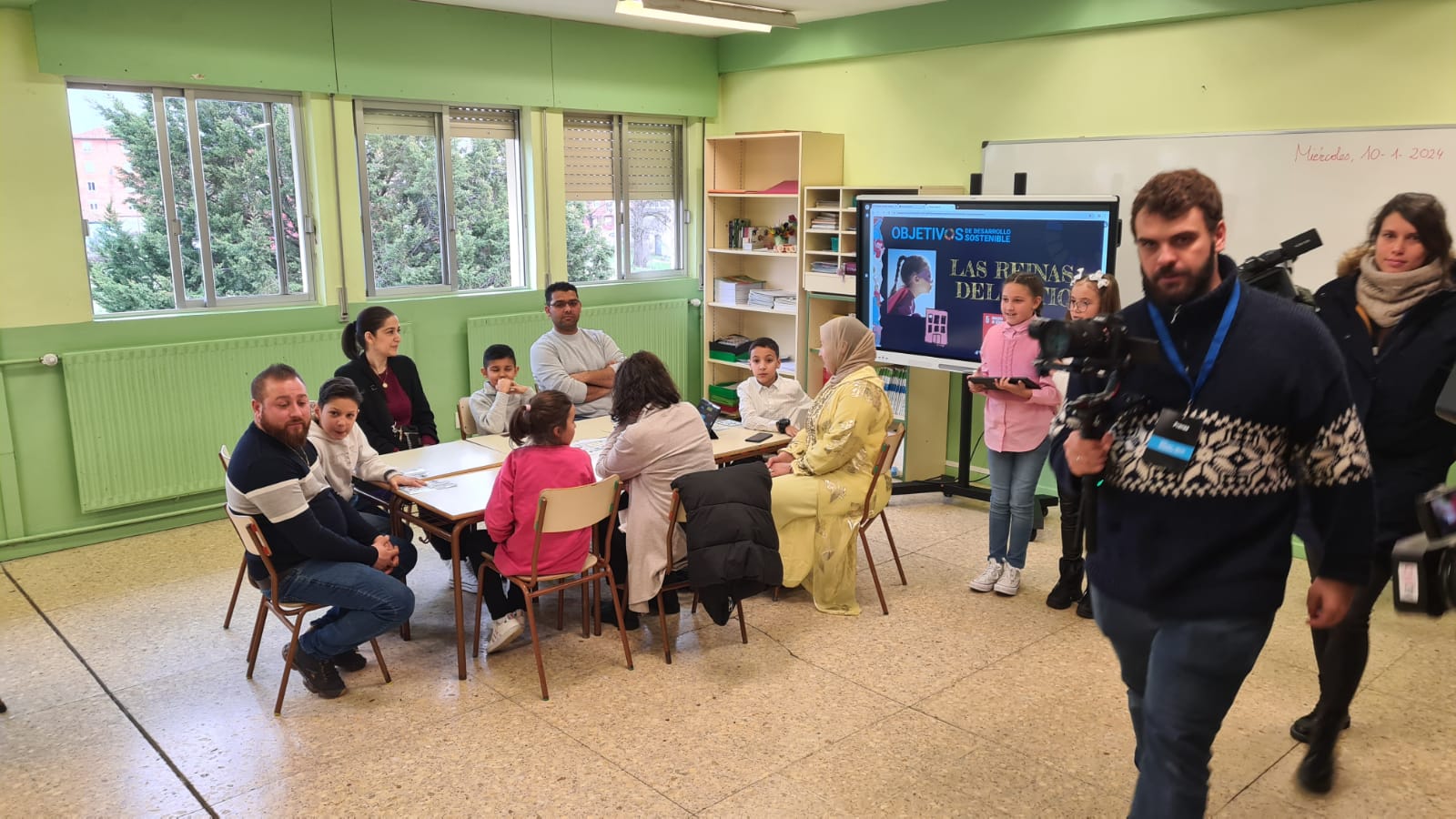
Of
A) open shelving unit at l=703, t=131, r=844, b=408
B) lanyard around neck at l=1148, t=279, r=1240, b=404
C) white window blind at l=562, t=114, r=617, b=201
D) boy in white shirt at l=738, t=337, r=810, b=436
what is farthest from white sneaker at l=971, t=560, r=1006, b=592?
white window blind at l=562, t=114, r=617, b=201

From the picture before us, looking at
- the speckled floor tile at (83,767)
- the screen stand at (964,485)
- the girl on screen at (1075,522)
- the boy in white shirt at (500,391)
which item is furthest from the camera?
the screen stand at (964,485)

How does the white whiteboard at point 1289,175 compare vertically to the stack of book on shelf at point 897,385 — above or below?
above

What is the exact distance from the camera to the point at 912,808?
2816 millimetres

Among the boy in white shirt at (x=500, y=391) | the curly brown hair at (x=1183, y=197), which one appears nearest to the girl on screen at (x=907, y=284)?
the boy in white shirt at (x=500, y=391)

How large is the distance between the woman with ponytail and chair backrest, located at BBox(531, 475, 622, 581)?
141 cm

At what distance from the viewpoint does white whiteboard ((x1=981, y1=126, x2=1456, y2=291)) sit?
435 centimetres

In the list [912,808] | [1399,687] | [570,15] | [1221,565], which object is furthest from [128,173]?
[1399,687]

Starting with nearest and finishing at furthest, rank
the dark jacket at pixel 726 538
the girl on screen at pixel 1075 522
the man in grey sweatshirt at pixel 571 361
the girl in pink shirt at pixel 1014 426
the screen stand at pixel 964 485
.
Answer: the dark jacket at pixel 726 538, the girl on screen at pixel 1075 522, the girl in pink shirt at pixel 1014 426, the man in grey sweatshirt at pixel 571 361, the screen stand at pixel 964 485

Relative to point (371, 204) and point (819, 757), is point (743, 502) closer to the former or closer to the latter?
point (819, 757)

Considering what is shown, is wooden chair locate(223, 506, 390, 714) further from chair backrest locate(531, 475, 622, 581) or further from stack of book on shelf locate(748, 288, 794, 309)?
stack of book on shelf locate(748, 288, 794, 309)

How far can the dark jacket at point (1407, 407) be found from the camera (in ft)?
8.77

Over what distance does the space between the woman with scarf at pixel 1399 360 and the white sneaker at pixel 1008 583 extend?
1.61 m

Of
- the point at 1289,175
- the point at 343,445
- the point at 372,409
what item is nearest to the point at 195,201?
the point at 372,409

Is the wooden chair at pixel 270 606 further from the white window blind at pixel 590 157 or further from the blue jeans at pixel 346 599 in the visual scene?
the white window blind at pixel 590 157
